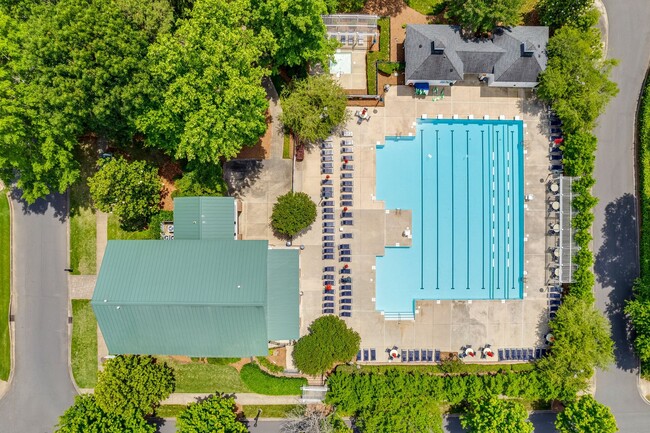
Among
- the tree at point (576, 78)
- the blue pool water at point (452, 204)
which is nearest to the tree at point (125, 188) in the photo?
the blue pool water at point (452, 204)

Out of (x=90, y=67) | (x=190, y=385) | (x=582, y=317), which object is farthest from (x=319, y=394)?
(x=90, y=67)

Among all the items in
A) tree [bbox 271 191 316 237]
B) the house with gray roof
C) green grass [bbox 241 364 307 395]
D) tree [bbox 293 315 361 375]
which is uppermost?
the house with gray roof

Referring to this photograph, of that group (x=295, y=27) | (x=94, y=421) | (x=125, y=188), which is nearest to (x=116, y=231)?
(x=125, y=188)

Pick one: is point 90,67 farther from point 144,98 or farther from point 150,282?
point 150,282

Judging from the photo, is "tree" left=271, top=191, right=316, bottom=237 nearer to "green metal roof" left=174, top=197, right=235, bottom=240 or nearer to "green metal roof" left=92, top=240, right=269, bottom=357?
"green metal roof" left=92, top=240, right=269, bottom=357

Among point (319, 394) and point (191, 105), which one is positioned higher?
point (191, 105)

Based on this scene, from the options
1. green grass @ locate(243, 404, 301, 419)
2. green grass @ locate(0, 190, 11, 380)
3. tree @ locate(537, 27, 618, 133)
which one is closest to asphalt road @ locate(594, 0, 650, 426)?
tree @ locate(537, 27, 618, 133)
